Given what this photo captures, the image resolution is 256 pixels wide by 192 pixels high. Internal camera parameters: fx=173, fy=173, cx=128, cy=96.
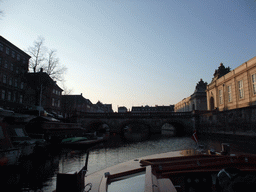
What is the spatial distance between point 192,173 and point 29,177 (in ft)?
30.4

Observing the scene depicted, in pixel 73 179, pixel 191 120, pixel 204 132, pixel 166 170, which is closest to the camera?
pixel 73 179

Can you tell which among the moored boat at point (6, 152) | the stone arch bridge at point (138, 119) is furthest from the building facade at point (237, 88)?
the moored boat at point (6, 152)

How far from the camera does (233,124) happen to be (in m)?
24.2

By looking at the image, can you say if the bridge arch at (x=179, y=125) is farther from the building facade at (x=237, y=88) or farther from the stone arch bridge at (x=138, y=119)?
the building facade at (x=237, y=88)

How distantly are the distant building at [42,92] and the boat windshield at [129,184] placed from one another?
2666cm

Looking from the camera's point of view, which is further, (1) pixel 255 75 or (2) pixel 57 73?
(2) pixel 57 73

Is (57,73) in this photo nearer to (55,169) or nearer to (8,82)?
(8,82)

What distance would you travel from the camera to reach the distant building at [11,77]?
3228 cm

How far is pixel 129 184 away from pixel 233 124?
2581 cm

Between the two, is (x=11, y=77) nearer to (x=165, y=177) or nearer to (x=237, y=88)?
(x=165, y=177)

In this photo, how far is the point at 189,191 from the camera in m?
3.43

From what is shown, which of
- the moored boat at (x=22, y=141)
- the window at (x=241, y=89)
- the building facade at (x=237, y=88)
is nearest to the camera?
the moored boat at (x=22, y=141)

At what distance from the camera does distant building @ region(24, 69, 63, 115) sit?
31.2 meters

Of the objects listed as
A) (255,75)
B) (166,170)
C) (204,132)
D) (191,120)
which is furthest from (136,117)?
(166,170)
